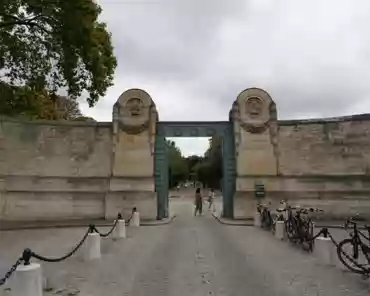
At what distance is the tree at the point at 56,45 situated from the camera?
738 inches

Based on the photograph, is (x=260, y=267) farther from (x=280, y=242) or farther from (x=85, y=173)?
(x=85, y=173)

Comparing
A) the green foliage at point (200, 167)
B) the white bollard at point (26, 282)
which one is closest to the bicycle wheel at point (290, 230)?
the white bollard at point (26, 282)

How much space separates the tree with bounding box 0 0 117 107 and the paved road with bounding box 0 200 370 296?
801cm

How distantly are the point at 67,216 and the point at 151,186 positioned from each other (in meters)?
4.16

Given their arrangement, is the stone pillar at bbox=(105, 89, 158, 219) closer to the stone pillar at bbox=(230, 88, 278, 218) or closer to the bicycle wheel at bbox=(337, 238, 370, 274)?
the stone pillar at bbox=(230, 88, 278, 218)

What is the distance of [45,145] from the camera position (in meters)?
22.6

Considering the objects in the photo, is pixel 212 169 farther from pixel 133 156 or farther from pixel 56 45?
pixel 56 45

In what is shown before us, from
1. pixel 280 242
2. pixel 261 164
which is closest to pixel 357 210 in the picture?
pixel 261 164

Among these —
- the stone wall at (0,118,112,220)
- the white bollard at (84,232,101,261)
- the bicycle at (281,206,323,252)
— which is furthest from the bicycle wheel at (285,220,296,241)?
the stone wall at (0,118,112,220)

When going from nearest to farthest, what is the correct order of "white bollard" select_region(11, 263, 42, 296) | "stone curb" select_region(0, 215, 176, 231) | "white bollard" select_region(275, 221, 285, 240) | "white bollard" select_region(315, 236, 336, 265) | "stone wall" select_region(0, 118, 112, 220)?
1. "white bollard" select_region(11, 263, 42, 296)
2. "white bollard" select_region(315, 236, 336, 265)
3. "white bollard" select_region(275, 221, 285, 240)
4. "stone curb" select_region(0, 215, 176, 231)
5. "stone wall" select_region(0, 118, 112, 220)

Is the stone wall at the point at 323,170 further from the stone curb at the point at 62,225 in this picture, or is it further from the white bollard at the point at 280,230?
the white bollard at the point at 280,230

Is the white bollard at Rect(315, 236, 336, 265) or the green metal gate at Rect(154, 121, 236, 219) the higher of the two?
the green metal gate at Rect(154, 121, 236, 219)

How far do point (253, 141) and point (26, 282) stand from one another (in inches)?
726

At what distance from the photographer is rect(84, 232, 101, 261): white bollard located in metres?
11.1
